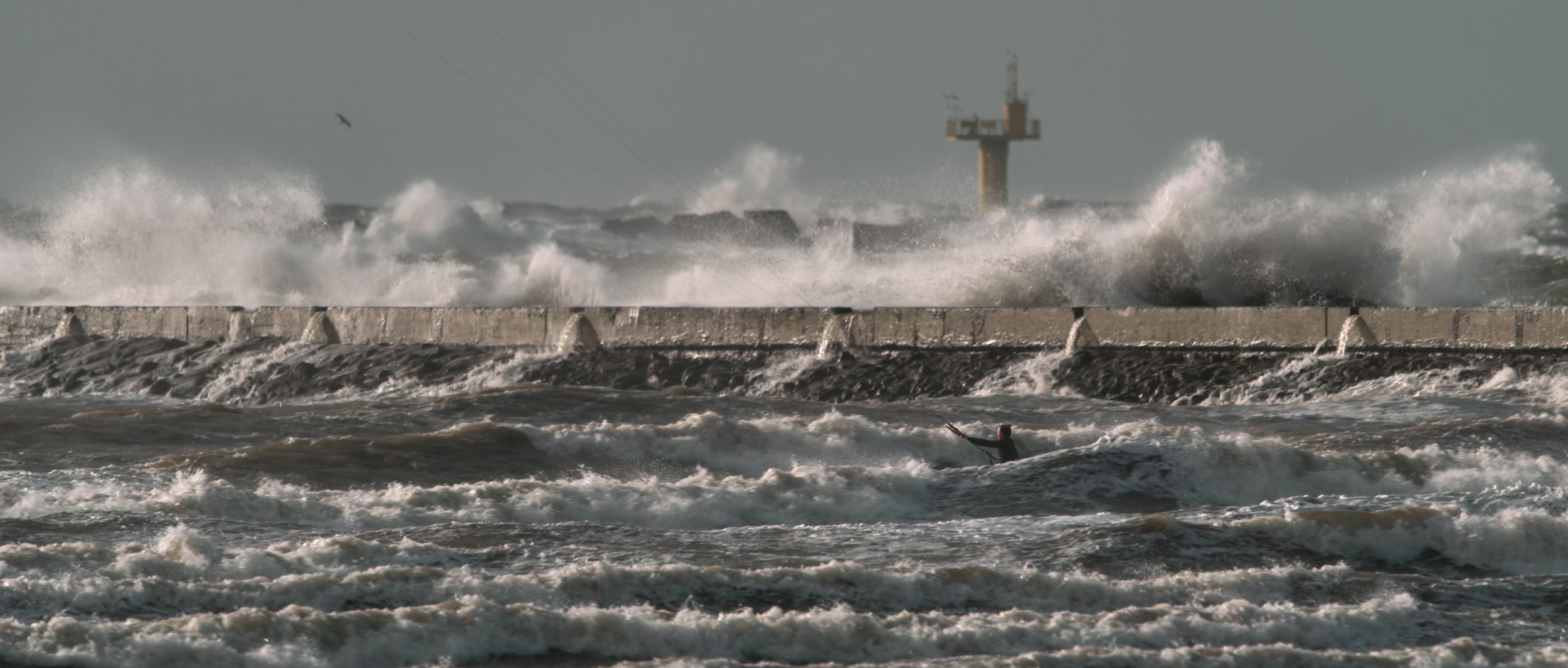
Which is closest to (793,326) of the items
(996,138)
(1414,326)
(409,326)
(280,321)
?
(409,326)

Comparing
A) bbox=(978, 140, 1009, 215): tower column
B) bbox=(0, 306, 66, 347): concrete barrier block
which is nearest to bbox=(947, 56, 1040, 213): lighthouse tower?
bbox=(978, 140, 1009, 215): tower column

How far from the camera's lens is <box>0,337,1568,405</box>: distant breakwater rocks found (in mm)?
11758

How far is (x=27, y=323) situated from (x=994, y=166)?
42.7 meters

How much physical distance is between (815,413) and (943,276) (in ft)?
21.5

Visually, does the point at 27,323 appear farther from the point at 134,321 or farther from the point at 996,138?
the point at 996,138

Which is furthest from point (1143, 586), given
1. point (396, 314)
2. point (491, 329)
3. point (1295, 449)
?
→ point (396, 314)

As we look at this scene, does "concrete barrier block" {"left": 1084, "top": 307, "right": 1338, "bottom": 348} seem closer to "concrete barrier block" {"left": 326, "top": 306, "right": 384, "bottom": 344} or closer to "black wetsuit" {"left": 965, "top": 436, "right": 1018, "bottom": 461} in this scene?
"black wetsuit" {"left": 965, "top": 436, "right": 1018, "bottom": 461}

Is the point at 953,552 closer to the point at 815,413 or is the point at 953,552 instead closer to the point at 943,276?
the point at 815,413

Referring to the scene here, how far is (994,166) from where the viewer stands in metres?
58.9

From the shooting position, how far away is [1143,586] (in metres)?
5.68

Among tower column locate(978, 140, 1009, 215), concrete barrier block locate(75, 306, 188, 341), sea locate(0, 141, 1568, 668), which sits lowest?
sea locate(0, 141, 1568, 668)

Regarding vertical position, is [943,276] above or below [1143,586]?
above

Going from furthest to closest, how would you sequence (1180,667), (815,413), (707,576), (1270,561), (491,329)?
(491,329)
(815,413)
(1270,561)
(707,576)
(1180,667)

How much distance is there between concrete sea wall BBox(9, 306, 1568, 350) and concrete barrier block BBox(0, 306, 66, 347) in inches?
58.2
